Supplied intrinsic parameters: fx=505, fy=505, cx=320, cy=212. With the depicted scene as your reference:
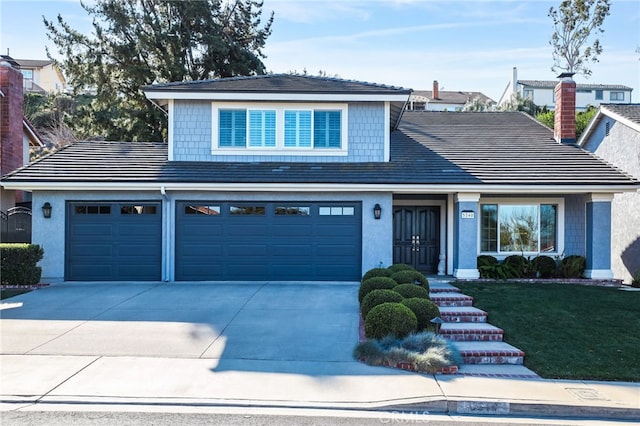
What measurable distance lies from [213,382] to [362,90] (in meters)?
10.5

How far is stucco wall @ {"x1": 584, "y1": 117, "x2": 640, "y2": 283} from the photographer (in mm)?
16734

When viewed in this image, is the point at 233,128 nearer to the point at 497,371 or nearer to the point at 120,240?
the point at 120,240

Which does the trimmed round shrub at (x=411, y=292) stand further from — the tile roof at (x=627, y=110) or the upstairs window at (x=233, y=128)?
the tile roof at (x=627, y=110)

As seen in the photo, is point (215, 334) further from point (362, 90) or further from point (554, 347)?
point (362, 90)

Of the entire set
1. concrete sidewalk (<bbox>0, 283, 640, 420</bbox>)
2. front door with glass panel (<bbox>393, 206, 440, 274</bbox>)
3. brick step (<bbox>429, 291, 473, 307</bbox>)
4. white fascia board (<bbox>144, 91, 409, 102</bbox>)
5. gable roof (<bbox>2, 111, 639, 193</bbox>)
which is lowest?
concrete sidewalk (<bbox>0, 283, 640, 420</bbox>)

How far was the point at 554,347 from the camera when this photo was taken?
8.36 metres

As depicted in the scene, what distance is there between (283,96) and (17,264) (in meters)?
8.52

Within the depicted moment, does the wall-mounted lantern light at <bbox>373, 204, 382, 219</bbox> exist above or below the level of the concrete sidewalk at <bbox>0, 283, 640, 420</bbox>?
above

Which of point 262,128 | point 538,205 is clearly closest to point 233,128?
point 262,128

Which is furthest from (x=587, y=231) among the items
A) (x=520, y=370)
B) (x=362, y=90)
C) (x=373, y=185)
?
(x=520, y=370)

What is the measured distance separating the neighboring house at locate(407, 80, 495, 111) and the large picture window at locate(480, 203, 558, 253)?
1444 inches

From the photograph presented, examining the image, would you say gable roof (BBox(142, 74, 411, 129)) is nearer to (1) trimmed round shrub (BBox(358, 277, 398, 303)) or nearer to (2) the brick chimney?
(2) the brick chimney

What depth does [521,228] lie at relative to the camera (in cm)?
1575

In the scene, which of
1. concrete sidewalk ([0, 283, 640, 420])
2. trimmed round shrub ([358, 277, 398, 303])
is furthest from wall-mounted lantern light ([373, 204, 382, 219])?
trimmed round shrub ([358, 277, 398, 303])
